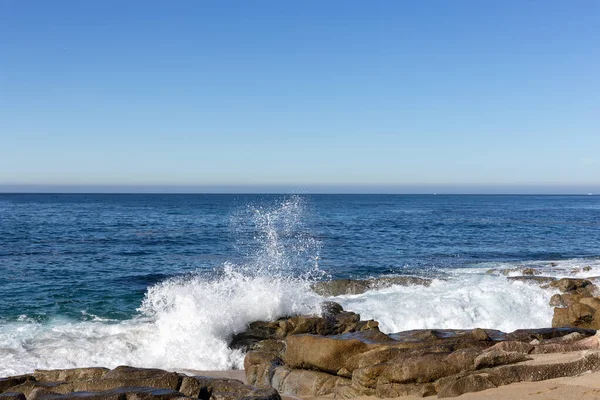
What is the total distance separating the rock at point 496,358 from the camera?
9.05 meters


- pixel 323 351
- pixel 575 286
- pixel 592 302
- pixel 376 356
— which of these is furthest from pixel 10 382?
pixel 575 286

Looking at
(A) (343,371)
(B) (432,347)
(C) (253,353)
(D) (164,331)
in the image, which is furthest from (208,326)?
(B) (432,347)

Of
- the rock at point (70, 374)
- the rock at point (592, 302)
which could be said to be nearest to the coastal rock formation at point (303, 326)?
the rock at point (70, 374)

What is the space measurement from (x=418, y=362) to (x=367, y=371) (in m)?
0.85

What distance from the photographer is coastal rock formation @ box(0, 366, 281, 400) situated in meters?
7.89

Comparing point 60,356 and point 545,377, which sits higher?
point 545,377

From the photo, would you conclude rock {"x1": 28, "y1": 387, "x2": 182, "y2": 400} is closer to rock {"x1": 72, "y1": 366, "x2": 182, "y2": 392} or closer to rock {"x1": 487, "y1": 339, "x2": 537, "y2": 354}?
rock {"x1": 72, "y1": 366, "x2": 182, "y2": 392}

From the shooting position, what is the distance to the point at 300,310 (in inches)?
670

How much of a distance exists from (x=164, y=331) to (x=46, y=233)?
31.5 meters

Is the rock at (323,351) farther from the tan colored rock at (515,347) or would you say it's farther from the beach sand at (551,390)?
the tan colored rock at (515,347)

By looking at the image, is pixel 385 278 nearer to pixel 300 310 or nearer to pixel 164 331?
pixel 300 310

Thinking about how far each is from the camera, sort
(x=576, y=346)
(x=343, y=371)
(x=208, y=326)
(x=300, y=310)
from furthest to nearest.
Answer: (x=300, y=310) → (x=208, y=326) → (x=343, y=371) → (x=576, y=346)

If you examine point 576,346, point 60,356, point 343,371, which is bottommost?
point 60,356

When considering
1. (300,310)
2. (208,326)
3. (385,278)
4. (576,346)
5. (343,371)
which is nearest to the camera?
(576,346)
